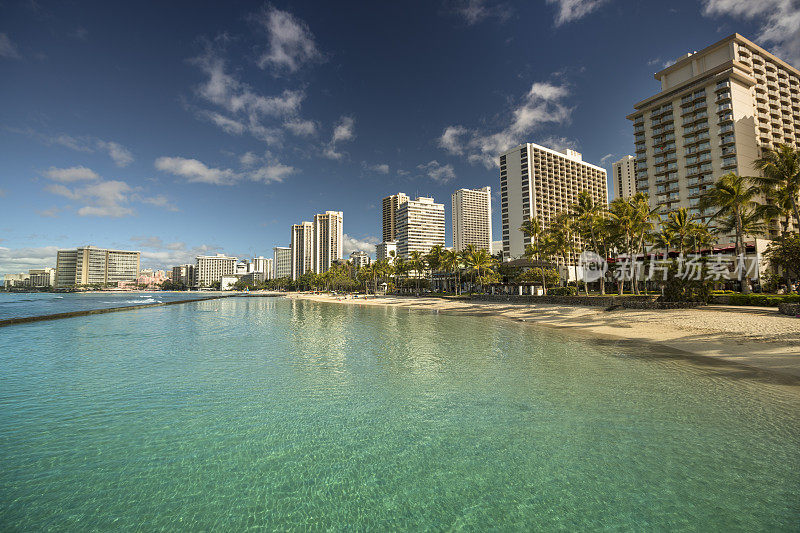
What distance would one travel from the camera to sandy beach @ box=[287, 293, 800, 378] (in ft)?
55.3

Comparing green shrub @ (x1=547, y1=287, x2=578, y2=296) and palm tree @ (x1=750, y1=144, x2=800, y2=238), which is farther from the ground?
palm tree @ (x1=750, y1=144, x2=800, y2=238)

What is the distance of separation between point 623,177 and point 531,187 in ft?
241

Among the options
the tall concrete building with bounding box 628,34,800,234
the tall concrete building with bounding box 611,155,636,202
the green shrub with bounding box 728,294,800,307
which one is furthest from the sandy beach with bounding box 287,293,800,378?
the tall concrete building with bounding box 611,155,636,202

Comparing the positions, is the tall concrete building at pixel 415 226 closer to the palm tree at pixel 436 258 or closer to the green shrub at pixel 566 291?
the palm tree at pixel 436 258

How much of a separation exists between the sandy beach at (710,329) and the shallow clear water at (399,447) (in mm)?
3553

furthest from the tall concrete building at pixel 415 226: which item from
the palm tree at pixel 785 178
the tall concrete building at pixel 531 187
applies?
the palm tree at pixel 785 178

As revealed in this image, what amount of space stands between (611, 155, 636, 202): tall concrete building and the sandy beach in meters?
152

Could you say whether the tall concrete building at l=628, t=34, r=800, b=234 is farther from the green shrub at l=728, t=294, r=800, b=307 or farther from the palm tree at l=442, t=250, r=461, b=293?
the green shrub at l=728, t=294, r=800, b=307

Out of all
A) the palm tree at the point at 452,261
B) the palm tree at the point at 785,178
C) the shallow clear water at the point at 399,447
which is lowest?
the shallow clear water at the point at 399,447

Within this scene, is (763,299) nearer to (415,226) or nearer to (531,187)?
(531,187)

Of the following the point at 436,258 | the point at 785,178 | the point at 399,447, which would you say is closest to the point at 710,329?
the point at 785,178

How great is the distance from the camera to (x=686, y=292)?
33719 millimetres

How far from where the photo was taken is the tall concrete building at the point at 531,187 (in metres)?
121

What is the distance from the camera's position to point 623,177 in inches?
6304
